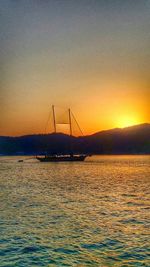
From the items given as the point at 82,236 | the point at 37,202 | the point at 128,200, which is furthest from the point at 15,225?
the point at 128,200

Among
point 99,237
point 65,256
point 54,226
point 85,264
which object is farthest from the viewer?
point 54,226

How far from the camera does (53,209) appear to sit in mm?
36688

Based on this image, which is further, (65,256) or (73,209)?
(73,209)

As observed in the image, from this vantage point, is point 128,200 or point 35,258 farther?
point 128,200

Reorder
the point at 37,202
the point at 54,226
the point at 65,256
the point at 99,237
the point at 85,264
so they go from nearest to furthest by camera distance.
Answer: the point at 85,264 < the point at 65,256 < the point at 99,237 < the point at 54,226 < the point at 37,202

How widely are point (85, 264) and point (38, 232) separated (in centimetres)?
817

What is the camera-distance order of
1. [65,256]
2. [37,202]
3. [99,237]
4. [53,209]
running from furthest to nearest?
[37,202], [53,209], [99,237], [65,256]

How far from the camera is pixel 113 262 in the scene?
61.1 ft

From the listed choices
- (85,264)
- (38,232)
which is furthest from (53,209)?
(85,264)

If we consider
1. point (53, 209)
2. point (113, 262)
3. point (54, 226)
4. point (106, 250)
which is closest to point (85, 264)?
point (113, 262)

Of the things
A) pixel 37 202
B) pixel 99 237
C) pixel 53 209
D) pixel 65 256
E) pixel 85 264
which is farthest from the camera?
pixel 37 202

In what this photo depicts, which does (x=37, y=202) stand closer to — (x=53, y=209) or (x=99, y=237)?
(x=53, y=209)

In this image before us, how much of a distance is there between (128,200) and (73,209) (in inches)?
407

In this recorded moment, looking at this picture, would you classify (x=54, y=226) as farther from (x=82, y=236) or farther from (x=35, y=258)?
(x=35, y=258)
